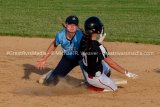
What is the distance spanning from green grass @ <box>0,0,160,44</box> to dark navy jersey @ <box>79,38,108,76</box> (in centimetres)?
466

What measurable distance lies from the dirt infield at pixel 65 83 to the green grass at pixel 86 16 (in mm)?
1106

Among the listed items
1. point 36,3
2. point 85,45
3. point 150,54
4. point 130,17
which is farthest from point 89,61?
point 36,3

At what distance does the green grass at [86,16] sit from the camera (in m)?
14.6

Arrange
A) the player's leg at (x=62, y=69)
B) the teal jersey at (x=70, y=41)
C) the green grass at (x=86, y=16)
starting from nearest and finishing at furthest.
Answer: the teal jersey at (x=70, y=41) < the player's leg at (x=62, y=69) < the green grass at (x=86, y=16)

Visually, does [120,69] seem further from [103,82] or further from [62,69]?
[62,69]

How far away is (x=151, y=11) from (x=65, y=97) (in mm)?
11376

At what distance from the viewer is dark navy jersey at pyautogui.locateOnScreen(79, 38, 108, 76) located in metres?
8.80

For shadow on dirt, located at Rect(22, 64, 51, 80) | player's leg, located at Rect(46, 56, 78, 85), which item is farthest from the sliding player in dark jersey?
shadow on dirt, located at Rect(22, 64, 51, 80)

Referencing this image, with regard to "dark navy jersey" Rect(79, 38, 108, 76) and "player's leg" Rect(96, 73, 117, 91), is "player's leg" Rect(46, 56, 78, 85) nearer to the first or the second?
"dark navy jersey" Rect(79, 38, 108, 76)

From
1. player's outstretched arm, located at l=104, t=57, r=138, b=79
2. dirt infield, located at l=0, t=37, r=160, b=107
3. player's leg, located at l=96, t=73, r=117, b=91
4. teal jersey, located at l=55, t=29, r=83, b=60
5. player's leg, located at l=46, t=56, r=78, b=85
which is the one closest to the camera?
dirt infield, located at l=0, t=37, r=160, b=107

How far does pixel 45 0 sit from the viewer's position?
2150cm

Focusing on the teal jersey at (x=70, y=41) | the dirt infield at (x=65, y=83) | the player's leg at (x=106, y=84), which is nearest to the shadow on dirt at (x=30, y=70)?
the dirt infield at (x=65, y=83)

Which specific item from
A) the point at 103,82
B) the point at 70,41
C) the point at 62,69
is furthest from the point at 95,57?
the point at 62,69

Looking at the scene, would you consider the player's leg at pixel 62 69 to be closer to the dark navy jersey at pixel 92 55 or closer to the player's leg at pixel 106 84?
the dark navy jersey at pixel 92 55
